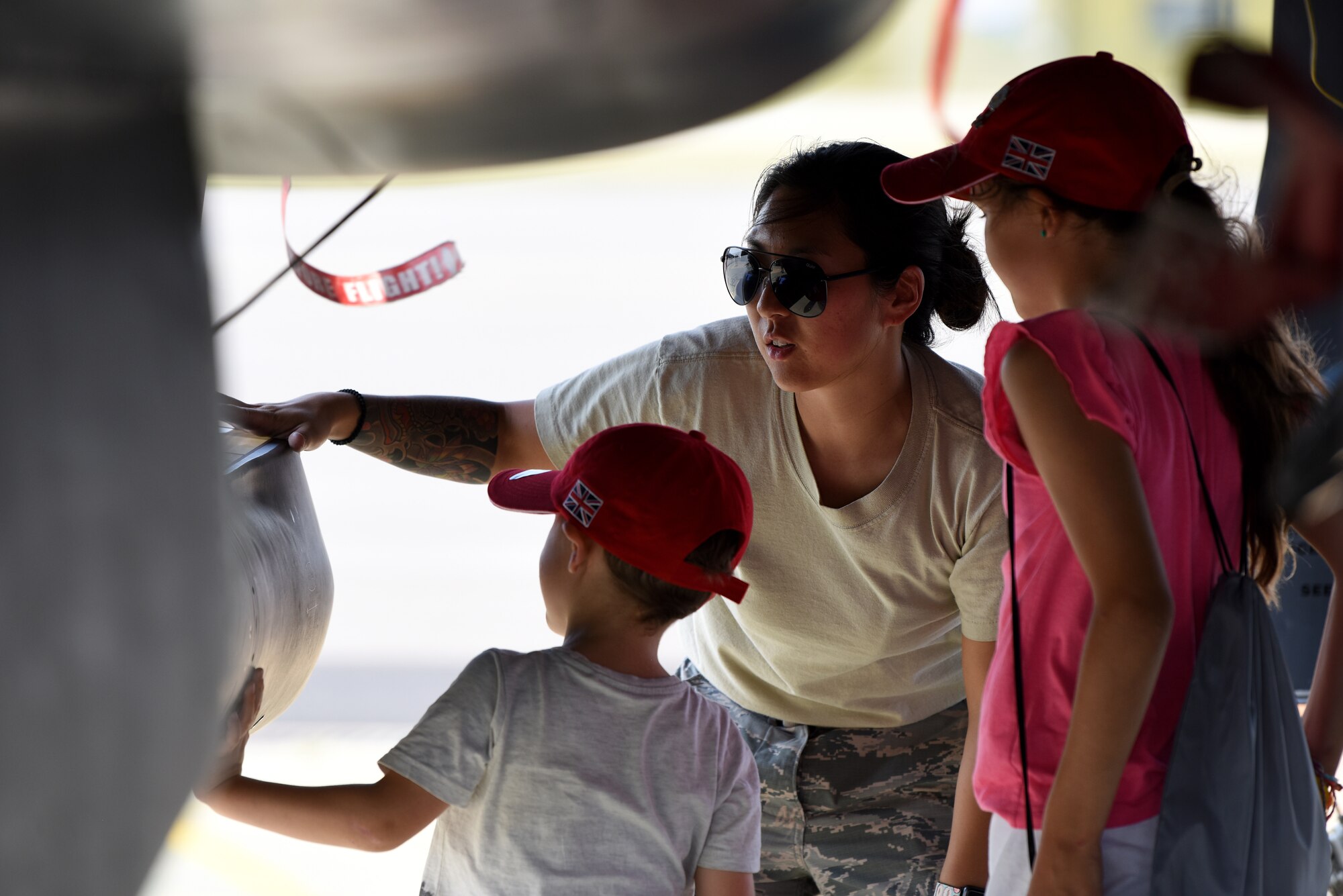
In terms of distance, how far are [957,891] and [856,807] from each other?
0.51 feet

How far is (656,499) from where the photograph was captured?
93 cm

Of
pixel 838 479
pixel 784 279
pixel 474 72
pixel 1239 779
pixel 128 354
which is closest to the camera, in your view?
pixel 128 354

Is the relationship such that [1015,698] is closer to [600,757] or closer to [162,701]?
[600,757]

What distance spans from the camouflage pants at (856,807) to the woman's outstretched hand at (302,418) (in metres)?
0.58

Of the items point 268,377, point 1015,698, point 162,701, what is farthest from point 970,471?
point 268,377

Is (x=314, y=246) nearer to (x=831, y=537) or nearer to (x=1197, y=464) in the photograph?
(x=1197, y=464)

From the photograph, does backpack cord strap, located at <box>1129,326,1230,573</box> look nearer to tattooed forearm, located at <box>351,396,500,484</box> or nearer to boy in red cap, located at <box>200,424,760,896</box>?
boy in red cap, located at <box>200,424,760,896</box>

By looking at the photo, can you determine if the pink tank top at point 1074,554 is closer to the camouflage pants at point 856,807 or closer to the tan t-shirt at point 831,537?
the tan t-shirt at point 831,537

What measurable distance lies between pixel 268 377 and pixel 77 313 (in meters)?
3.21

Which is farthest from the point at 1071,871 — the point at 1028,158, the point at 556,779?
the point at 1028,158

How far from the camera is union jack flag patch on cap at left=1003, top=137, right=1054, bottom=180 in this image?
0.81 meters

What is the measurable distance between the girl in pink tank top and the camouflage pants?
43 cm

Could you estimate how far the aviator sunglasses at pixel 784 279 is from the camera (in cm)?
111

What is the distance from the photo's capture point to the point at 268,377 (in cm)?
334
